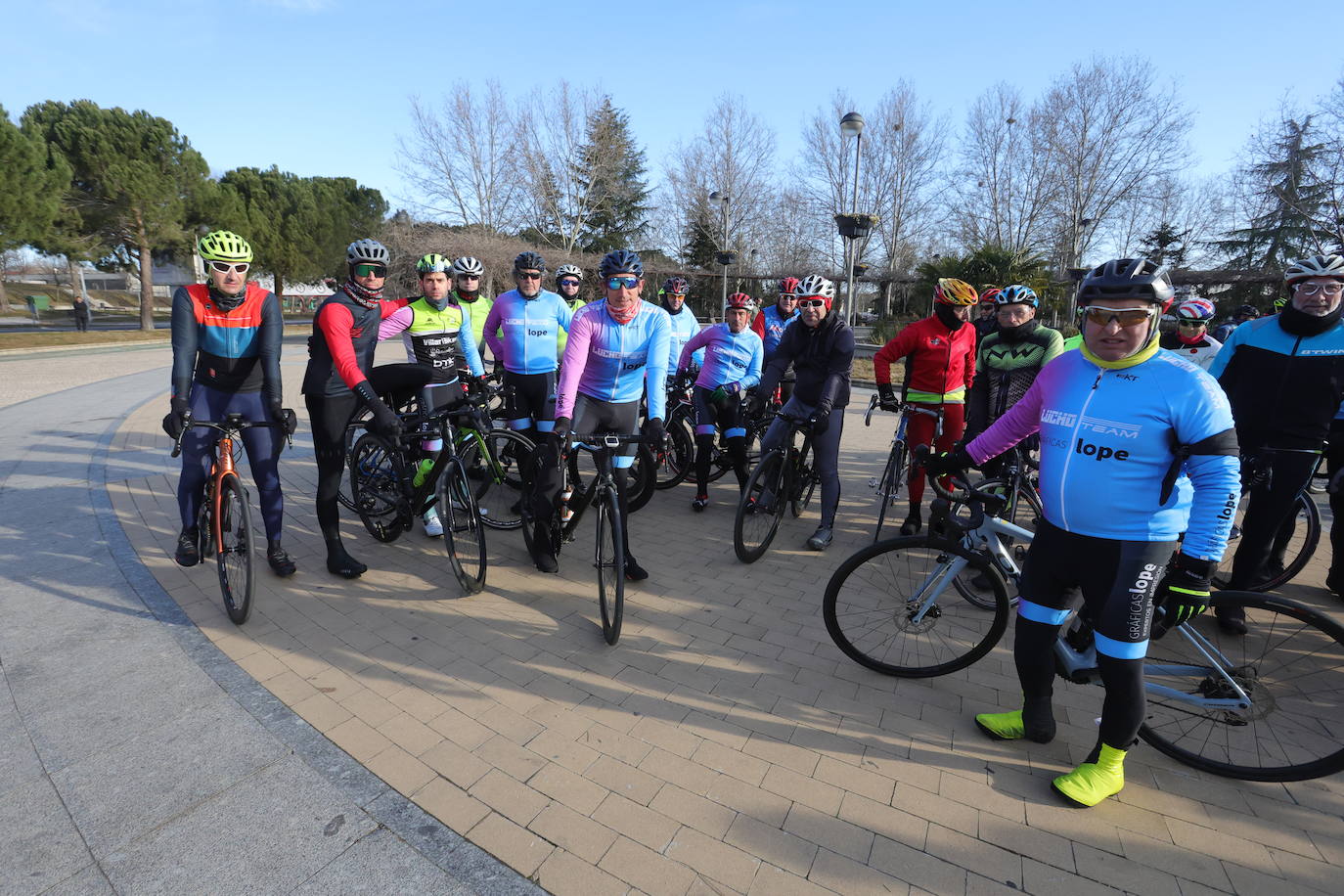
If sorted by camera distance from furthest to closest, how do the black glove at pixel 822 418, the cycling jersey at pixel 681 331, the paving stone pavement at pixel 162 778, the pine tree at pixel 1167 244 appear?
the pine tree at pixel 1167 244, the cycling jersey at pixel 681 331, the black glove at pixel 822 418, the paving stone pavement at pixel 162 778

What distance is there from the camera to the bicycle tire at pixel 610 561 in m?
3.50

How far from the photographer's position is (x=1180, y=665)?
270 centimetres

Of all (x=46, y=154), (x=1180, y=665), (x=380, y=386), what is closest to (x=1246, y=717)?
(x=1180, y=665)

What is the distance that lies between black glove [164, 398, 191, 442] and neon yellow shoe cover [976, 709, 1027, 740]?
4322mm

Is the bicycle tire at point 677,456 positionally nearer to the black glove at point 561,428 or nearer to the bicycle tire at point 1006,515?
the black glove at point 561,428

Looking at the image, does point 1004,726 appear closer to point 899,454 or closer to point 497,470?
point 899,454

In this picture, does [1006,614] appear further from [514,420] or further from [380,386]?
[380,386]

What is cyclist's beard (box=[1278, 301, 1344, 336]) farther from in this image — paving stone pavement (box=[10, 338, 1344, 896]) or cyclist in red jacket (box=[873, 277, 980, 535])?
paving stone pavement (box=[10, 338, 1344, 896])

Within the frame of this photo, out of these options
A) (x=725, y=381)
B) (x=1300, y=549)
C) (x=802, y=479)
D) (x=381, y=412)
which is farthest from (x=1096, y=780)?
(x=725, y=381)

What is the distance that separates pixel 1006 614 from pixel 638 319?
8.73 feet

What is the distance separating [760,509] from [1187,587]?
277 cm

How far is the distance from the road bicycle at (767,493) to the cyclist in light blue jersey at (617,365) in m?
0.80

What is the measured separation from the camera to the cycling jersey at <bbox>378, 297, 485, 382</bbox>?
509 cm

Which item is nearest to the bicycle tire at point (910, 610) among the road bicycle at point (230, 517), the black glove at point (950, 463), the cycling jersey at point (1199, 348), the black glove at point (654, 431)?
the black glove at point (950, 463)
